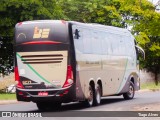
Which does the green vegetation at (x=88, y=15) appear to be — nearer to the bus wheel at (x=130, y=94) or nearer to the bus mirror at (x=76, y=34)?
the bus wheel at (x=130, y=94)

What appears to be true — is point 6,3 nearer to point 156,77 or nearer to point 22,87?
point 22,87

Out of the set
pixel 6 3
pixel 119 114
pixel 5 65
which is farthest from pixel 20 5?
pixel 119 114

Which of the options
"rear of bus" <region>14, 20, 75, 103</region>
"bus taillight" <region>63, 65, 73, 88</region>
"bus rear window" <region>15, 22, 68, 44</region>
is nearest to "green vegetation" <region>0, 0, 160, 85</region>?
"bus rear window" <region>15, 22, 68, 44</region>

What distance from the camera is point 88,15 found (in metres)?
49.0

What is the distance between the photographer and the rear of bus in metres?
19.4

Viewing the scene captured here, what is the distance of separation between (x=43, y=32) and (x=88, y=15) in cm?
2965

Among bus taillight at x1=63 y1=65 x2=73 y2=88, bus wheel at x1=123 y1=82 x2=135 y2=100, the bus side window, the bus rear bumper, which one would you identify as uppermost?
the bus side window

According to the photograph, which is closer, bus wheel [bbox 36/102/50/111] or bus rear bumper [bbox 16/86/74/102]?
bus rear bumper [bbox 16/86/74/102]

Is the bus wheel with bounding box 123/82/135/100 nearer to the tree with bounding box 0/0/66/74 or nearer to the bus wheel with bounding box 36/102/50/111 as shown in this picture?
the bus wheel with bounding box 36/102/50/111

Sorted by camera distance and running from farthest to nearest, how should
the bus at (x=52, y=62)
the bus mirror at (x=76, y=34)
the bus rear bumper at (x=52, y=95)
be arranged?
the bus mirror at (x=76, y=34), the bus at (x=52, y=62), the bus rear bumper at (x=52, y=95)

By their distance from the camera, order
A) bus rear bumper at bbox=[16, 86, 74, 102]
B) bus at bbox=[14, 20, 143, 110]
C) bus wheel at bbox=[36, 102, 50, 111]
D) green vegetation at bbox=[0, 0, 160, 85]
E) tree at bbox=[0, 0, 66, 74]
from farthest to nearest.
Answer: tree at bbox=[0, 0, 66, 74] → green vegetation at bbox=[0, 0, 160, 85] → bus wheel at bbox=[36, 102, 50, 111] → bus at bbox=[14, 20, 143, 110] → bus rear bumper at bbox=[16, 86, 74, 102]

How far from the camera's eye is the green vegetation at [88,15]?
77.3 feet

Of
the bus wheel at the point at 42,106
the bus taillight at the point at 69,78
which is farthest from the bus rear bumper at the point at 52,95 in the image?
the bus wheel at the point at 42,106

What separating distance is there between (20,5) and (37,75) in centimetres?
1598
